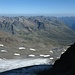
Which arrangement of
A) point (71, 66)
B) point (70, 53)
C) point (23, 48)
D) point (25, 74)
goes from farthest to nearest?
1. point (23, 48)
2. point (25, 74)
3. point (70, 53)
4. point (71, 66)

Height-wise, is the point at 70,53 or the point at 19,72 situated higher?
the point at 70,53

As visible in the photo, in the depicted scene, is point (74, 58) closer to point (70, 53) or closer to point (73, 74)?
point (70, 53)

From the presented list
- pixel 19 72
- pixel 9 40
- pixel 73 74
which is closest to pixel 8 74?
pixel 19 72

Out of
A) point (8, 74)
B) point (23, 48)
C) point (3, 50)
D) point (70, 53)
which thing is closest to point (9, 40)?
point (23, 48)

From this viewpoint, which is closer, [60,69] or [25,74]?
[60,69]

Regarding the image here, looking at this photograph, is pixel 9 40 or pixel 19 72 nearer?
pixel 19 72

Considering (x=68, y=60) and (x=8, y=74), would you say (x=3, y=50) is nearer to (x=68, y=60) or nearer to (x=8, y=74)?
(x=8, y=74)

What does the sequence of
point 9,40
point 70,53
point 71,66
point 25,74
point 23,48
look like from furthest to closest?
point 9,40 → point 23,48 → point 25,74 → point 70,53 → point 71,66

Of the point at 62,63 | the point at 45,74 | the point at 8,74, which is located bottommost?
the point at 8,74

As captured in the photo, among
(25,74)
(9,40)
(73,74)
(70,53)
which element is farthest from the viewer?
(9,40)
